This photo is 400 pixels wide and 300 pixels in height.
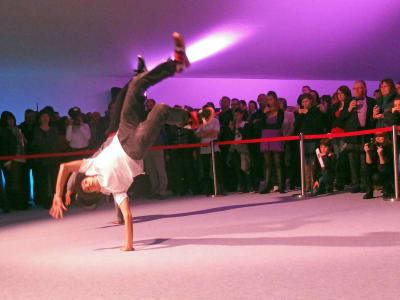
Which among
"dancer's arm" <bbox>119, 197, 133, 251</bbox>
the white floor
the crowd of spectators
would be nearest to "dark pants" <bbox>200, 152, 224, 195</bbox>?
the crowd of spectators

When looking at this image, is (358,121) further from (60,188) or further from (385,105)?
(60,188)

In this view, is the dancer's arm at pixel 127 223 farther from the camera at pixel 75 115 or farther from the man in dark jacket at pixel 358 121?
the camera at pixel 75 115

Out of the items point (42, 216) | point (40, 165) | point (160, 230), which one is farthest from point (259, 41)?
point (160, 230)

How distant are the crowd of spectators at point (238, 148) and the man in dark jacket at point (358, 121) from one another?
13 mm

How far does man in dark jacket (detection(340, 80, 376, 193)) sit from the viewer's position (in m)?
7.40

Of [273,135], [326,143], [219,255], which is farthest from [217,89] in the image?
[219,255]

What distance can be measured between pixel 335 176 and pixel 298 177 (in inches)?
44.4

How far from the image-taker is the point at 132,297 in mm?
3141

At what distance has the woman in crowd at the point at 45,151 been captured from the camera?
8.95 metres

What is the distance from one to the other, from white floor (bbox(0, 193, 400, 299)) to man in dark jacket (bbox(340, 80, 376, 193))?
0.60 m

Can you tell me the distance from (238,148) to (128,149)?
4.40 m

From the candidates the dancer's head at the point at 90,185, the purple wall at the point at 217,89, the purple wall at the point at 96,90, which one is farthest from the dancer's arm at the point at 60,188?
the purple wall at the point at 217,89

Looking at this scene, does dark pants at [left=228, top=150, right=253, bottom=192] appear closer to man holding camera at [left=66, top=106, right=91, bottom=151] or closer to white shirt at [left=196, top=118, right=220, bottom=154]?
white shirt at [left=196, top=118, right=220, bottom=154]

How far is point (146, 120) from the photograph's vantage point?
16.2 feet
